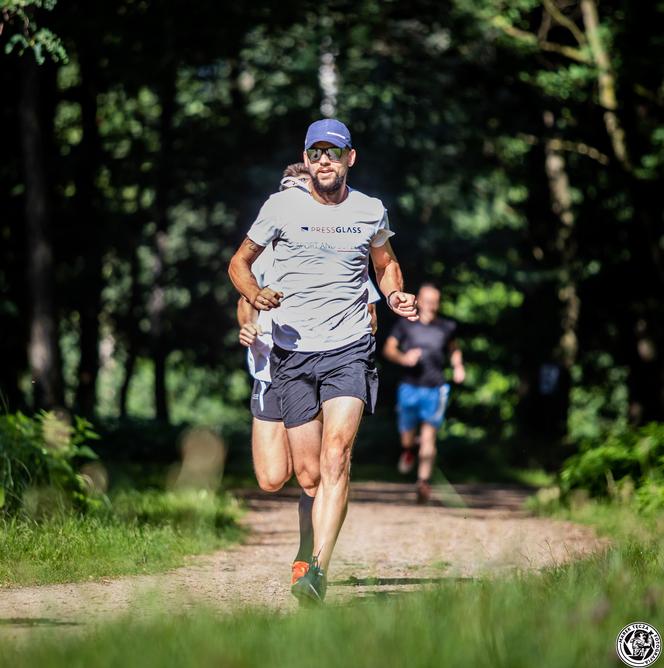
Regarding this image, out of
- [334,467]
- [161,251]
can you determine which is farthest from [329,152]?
[161,251]

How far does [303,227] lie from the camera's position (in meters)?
7.14

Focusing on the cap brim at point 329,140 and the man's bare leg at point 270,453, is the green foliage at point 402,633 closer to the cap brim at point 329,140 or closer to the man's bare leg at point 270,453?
the man's bare leg at point 270,453

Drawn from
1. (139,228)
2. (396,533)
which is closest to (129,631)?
(396,533)

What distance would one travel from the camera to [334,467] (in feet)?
22.9

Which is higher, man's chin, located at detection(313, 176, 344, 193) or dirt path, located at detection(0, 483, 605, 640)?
man's chin, located at detection(313, 176, 344, 193)

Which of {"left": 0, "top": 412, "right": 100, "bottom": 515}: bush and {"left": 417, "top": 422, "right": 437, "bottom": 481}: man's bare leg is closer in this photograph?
{"left": 0, "top": 412, "right": 100, "bottom": 515}: bush

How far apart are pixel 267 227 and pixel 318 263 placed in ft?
1.07

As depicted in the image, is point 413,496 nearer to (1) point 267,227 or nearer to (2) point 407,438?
(2) point 407,438

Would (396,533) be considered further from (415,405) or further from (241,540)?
(415,405)

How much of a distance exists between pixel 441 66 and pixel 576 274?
4.71m

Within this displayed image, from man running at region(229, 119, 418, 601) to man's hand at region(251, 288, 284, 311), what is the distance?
0.13 m

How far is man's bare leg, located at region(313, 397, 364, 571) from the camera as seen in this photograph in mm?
6871

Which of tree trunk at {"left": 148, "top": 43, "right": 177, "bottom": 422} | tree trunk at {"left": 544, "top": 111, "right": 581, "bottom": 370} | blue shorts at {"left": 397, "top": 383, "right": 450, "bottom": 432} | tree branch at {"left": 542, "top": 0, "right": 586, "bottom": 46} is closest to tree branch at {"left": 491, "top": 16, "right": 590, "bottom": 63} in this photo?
tree branch at {"left": 542, "top": 0, "right": 586, "bottom": 46}

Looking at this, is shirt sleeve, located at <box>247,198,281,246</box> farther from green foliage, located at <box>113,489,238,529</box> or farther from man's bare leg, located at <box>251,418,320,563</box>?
green foliage, located at <box>113,489,238,529</box>
